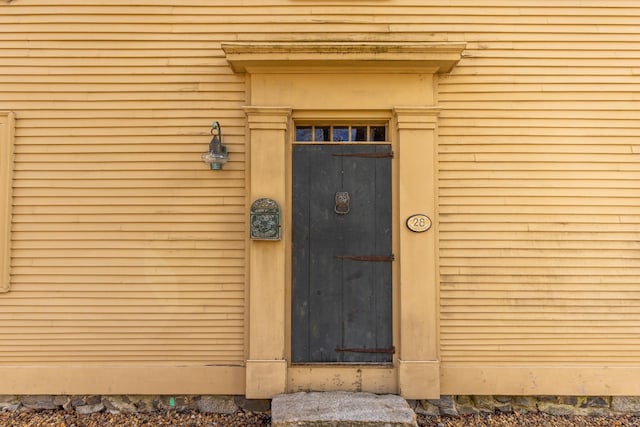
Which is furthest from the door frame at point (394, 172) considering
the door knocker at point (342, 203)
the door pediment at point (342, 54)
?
the door knocker at point (342, 203)

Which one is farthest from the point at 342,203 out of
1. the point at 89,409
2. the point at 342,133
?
the point at 89,409

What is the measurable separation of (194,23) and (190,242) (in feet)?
6.99

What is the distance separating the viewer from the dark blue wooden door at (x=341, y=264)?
407 cm

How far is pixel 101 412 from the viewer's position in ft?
13.4

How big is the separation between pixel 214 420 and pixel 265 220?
189cm

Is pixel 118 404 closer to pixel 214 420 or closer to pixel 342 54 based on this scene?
pixel 214 420

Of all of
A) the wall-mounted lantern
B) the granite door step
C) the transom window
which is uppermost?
the transom window

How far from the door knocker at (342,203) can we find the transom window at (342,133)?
0.56 metres

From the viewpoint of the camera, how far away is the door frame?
3977 mm

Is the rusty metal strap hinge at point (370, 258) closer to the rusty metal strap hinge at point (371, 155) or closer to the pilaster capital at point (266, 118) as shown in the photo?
the rusty metal strap hinge at point (371, 155)

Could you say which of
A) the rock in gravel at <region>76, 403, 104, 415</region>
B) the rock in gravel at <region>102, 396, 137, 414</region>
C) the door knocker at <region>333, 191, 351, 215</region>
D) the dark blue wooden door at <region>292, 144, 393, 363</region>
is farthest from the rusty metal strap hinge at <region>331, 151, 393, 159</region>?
the rock in gravel at <region>76, 403, 104, 415</region>

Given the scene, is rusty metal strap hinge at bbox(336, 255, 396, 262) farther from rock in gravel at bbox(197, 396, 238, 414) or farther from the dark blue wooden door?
rock in gravel at bbox(197, 396, 238, 414)

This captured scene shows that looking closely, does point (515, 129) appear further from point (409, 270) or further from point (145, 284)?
point (145, 284)

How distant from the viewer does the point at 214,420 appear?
13.0ft
